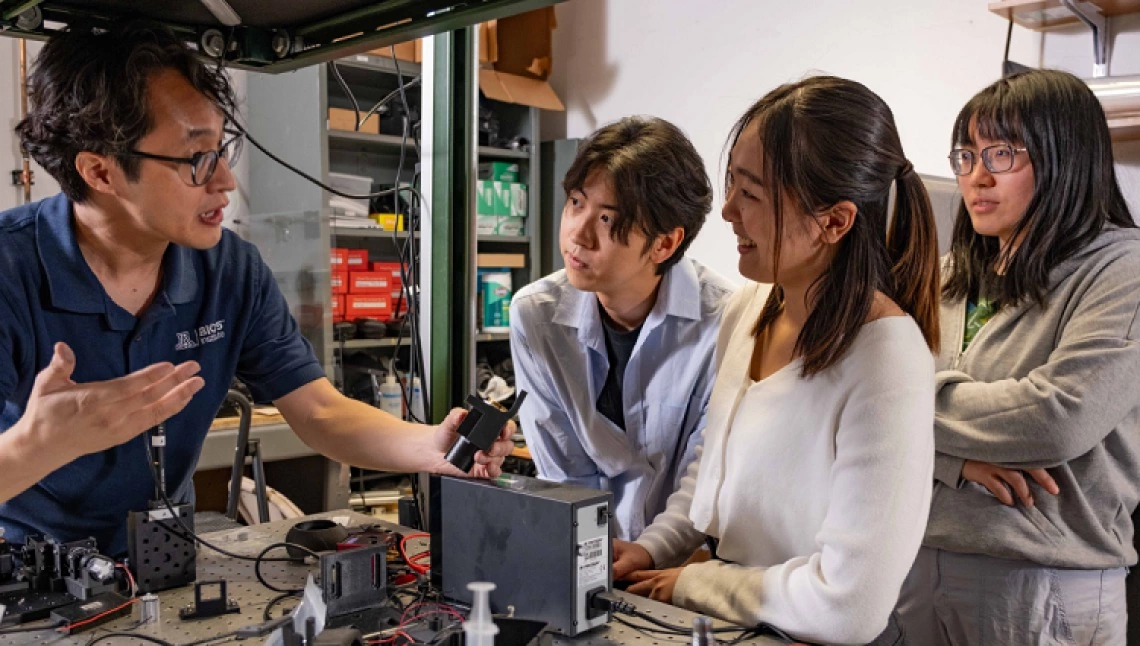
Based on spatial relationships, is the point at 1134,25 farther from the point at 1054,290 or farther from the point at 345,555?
the point at 345,555

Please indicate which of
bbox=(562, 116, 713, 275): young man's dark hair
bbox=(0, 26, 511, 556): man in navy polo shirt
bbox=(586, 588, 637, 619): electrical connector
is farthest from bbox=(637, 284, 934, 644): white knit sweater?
bbox=(562, 116, 713, 275): young man's dark hair

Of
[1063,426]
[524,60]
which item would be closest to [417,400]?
[1063,426]

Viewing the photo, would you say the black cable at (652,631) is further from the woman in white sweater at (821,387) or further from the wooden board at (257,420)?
the wooden board at (257,420)

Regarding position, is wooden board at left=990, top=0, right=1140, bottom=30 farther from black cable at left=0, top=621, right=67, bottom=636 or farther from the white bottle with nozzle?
black cable at left=0, top=621, right=67, bottom=636

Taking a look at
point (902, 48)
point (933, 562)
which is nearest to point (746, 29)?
point (902, 48)

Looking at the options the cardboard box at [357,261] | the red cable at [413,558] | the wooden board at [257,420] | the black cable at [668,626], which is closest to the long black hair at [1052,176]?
the black cable at [668,626]

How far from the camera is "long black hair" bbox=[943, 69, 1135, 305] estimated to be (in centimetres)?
147

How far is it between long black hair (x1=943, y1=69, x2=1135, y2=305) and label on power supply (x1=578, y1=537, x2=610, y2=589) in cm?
84

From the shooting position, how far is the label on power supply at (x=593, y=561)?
103 cm

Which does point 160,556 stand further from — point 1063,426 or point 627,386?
point 1063,426

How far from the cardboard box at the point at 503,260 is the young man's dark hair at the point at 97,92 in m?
Answer: 2.75

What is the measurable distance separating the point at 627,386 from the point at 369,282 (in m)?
2.27

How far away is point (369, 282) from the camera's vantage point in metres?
3.72

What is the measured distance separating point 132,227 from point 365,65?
247cm
